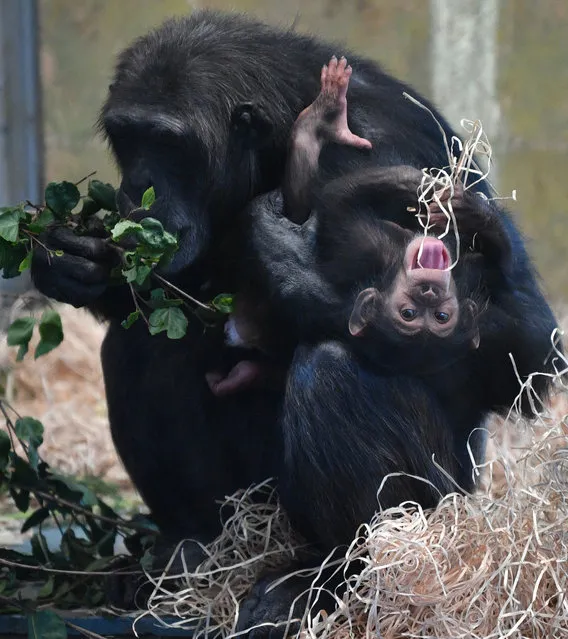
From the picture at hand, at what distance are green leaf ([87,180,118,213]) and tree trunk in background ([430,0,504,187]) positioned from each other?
5.30m

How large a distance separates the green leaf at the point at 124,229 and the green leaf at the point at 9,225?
0.27 meters

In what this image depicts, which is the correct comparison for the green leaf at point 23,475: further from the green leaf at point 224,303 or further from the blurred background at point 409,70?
the blurred background at point 409,70

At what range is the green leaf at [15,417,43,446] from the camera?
3883 mm

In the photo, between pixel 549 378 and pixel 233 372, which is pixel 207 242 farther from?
pixel 549 378

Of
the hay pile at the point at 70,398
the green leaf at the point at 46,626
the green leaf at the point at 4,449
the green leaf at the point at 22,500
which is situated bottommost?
the hay pile at the point at 70,398

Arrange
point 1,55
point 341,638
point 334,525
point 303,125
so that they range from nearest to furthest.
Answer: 1. point 341,638
2. point 334,525
3. point 303,125
4. point 1,55

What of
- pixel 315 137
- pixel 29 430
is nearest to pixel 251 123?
pixel 315 137

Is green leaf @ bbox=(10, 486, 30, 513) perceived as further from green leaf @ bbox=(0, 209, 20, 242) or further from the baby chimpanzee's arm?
the baby chimpanzee's arm

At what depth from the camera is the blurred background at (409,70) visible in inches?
343

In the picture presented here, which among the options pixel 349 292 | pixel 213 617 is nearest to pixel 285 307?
pixel 349 292

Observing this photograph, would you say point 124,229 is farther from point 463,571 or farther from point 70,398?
point 70,398

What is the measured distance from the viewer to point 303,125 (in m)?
3.78

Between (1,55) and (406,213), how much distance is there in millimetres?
5572

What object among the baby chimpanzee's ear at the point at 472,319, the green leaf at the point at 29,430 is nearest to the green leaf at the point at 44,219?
the green leaf at the point at 29,430
